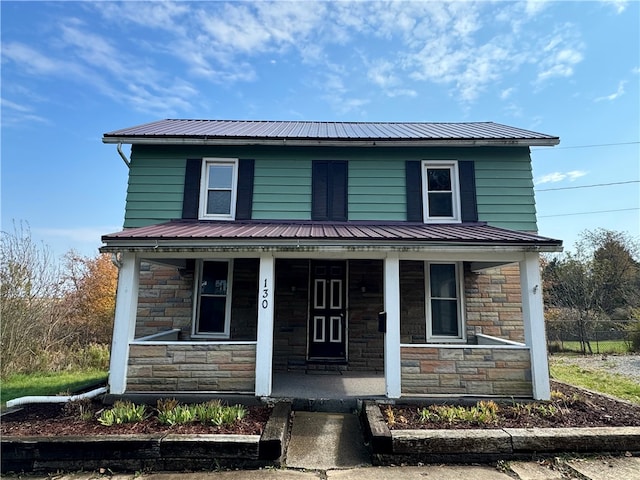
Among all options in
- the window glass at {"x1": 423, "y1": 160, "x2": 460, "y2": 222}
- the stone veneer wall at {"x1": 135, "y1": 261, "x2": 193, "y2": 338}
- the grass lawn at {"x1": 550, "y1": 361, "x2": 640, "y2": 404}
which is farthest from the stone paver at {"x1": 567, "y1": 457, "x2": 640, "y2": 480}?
the stone veneer wall at {"x1": 135, "y1": 261, "x2": 193, "y2": 338}

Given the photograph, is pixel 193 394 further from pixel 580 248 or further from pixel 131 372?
pixel 580 248

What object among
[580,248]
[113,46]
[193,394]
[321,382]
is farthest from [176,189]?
[580,248]

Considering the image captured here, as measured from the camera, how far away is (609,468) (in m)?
3.57

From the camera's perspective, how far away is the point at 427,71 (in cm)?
837

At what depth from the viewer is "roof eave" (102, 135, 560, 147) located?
7512 mm

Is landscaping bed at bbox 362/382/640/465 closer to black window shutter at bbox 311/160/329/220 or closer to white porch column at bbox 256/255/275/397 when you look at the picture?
white porch column at bbox 256/255/275/397

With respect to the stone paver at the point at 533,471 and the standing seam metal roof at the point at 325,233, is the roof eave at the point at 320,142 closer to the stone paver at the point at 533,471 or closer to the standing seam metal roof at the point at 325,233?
the standing seam metal roof at the point at 325,233

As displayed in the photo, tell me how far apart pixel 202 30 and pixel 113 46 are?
1.95 m

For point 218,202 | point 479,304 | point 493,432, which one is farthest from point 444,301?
point 218,202

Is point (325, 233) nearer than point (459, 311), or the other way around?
point (325, 233)

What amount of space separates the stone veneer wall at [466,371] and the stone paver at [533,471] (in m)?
1.64

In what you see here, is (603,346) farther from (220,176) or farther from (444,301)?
(220,176)

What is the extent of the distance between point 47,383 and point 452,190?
1026 centimetres

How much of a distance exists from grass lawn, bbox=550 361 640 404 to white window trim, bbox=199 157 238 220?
858cm
